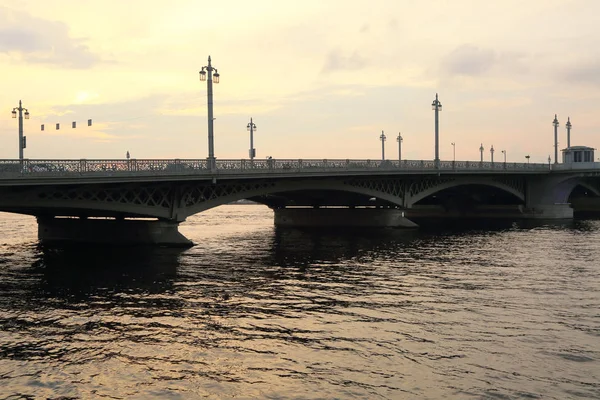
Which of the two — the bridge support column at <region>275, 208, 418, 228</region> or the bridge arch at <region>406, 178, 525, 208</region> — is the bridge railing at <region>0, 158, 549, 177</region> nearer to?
the bridge arch at <region>406, 178, 525, 208</region>

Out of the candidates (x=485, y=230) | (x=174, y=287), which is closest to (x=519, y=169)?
(x=485, y=230)

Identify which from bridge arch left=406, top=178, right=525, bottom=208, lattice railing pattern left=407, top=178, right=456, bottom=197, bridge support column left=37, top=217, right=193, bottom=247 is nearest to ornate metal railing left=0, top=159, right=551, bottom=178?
lattice railing pattern left=407, top=178, right=456, bottom=197

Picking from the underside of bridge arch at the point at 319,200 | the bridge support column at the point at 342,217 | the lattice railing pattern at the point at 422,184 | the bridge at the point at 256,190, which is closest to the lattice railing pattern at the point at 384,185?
the bridge at the point at 256,190

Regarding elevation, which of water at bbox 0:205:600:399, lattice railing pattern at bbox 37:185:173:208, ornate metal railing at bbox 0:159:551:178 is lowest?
A: water at bbox 0:205:600:399

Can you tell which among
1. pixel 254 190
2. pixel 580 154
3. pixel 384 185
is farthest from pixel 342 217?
pixel 580 154

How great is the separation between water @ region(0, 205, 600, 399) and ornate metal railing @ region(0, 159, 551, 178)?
5.97 meters

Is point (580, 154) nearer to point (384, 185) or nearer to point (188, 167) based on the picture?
point (384, 185)

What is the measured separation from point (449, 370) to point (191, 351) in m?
7.42

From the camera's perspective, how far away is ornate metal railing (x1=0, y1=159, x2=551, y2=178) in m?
34.7

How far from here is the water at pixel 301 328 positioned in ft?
48.4

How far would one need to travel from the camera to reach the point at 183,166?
1730 inches

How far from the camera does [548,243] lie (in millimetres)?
50906

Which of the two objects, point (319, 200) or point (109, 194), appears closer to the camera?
point (109, 194)

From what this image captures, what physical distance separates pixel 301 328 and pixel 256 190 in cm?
3155
